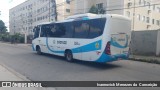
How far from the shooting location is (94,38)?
12.3 metres

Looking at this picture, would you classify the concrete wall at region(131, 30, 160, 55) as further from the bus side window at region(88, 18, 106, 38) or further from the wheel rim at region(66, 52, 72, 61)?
the bus side window at region(88, 18, 106, 38)

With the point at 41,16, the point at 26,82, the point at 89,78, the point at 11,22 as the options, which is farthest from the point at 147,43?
the point at 11,22

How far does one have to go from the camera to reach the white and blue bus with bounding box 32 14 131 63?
11.7 meters

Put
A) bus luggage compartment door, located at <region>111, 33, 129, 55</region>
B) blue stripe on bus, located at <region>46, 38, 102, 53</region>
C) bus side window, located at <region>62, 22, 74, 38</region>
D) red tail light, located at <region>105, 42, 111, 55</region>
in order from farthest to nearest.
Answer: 1. bus side window, located at <region>62, 22, 74, 38</region>
2. blue stripe on bus, located at <region>46, 38, 102, 53</region>
3. bus luggage compartment door, located at <region>111, 33, 129, 55</region>
4. red tail light, located at <region>105, 42, 111, 55</region>

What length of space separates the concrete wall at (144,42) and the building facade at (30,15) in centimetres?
4561

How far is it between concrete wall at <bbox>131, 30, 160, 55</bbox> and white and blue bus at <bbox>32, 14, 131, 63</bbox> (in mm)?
7704

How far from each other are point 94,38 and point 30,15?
78.4m

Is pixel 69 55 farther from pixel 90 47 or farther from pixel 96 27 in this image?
pixel 96 27

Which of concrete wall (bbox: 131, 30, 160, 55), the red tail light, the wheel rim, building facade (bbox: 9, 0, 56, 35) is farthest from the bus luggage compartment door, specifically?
building facade (bbox: 9, 0, 56, 35)

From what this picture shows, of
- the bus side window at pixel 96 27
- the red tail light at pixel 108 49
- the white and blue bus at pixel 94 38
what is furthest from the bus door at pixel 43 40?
the red tail light at pixel 108 49

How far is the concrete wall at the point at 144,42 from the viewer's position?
19.7 meters

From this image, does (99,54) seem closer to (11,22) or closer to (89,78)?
(89,78)

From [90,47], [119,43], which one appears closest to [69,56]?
[90,47]

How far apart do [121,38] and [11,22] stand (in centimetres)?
11246
